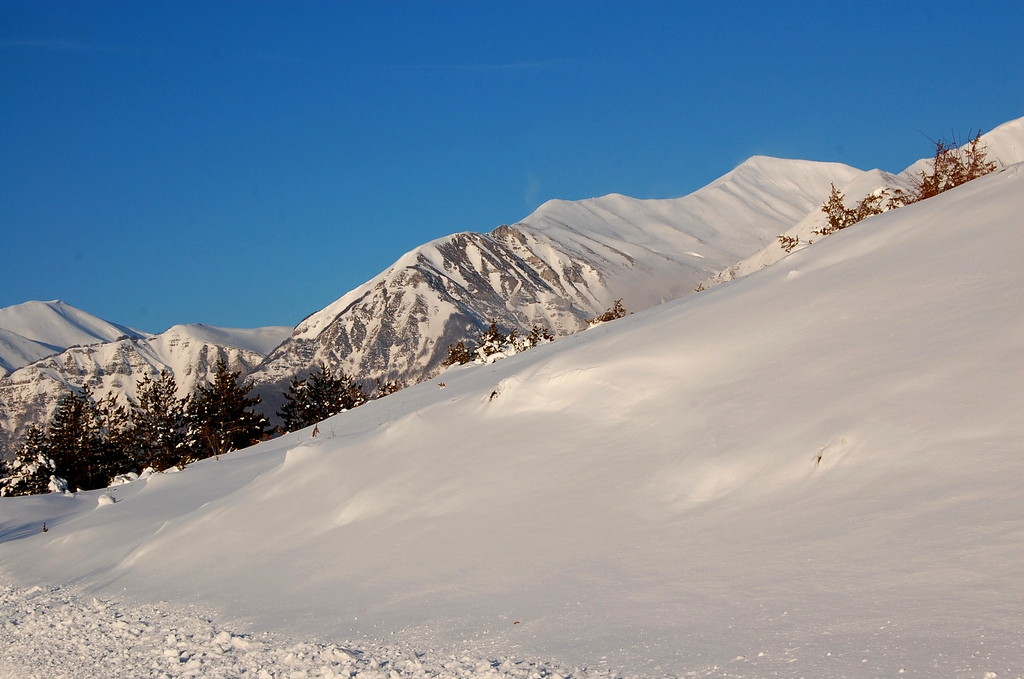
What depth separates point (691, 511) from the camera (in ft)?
18.0

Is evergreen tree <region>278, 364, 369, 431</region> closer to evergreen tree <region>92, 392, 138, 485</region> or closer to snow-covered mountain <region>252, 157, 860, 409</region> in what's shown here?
evergreen tree <region>92, 392, 138, 485</region>

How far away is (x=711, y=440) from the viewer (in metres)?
6.12

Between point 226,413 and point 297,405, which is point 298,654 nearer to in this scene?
point 226,413

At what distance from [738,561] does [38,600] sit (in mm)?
6488

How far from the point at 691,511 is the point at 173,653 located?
3.55 metres

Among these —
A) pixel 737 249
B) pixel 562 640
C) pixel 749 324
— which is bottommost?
pixel 562 640

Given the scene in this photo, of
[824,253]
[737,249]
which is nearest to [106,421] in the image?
[824,253]

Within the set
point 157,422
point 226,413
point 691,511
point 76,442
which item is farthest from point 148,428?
point 691,511

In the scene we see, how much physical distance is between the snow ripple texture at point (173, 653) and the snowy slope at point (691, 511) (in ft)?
0.14

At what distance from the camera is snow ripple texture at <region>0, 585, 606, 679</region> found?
4.40m

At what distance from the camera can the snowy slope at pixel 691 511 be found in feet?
13.0

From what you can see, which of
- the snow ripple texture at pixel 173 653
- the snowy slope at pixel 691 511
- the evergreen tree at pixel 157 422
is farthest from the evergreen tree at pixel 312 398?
the snow ripple texture at pixel 173 653

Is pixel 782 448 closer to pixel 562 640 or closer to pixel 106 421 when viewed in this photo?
pixel 562 640

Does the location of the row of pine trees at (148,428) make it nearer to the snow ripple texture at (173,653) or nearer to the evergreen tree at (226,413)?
the evergreen tree at (226,413)
